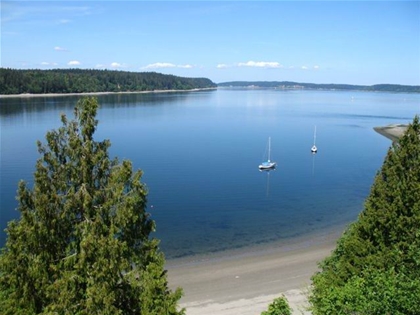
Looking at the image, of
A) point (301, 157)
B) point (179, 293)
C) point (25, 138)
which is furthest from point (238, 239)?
point (25, 138)

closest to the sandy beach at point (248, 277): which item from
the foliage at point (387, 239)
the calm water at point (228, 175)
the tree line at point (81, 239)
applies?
the calm water at point (228, 175)

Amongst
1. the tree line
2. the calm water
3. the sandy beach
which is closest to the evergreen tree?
the tree line

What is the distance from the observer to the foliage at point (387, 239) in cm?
1305

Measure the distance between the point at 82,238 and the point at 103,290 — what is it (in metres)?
1.27

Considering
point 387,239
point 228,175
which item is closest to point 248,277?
point 387,239

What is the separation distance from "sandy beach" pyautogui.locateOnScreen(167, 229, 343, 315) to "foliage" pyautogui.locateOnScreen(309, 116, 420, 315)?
5.79 metres

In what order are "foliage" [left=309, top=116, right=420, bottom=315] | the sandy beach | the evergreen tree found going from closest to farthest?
the evergreen tree → "foliage" [left=309, top=116, right=420, bottom=315] → the sandy beach

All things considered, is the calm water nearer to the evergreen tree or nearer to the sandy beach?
the sandy beach

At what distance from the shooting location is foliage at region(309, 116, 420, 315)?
13.1m

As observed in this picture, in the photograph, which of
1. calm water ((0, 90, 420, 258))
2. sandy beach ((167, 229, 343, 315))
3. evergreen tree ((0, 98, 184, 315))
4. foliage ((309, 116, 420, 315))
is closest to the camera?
evergreen tree ((0, 98, 184, 315))

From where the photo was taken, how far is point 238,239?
109 ft

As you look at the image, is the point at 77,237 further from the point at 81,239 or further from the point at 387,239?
the point at 387,239

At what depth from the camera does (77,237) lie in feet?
31.7

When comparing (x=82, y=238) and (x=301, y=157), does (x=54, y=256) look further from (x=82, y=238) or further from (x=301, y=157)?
(x=301, y=157)
